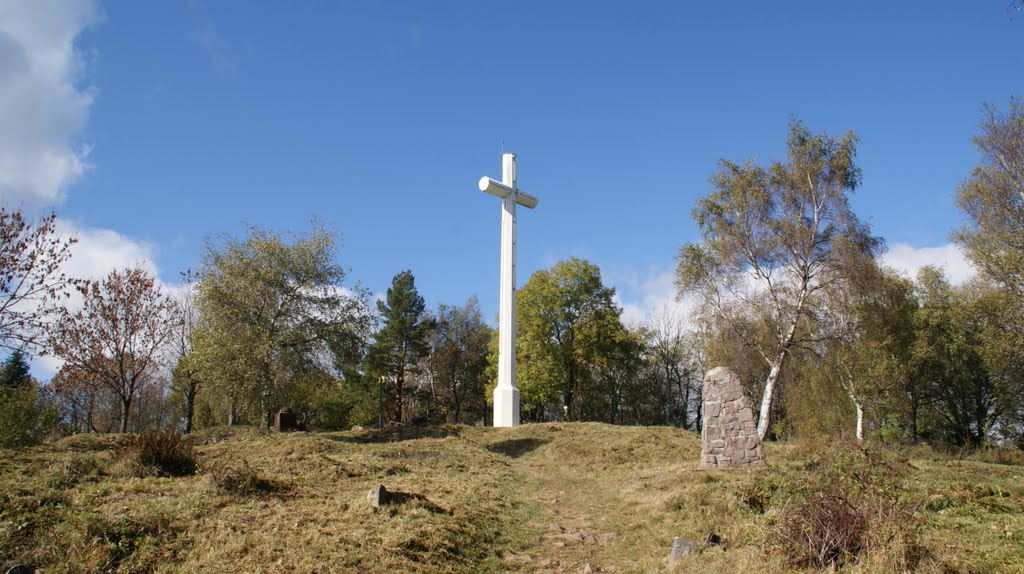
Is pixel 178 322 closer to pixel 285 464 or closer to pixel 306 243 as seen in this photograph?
pixel 306 243

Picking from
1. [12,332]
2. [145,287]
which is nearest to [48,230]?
[12,332]

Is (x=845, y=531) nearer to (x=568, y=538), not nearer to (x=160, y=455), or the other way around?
(x=568, y=538)

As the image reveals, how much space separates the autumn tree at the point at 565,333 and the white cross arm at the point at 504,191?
9.65 meters

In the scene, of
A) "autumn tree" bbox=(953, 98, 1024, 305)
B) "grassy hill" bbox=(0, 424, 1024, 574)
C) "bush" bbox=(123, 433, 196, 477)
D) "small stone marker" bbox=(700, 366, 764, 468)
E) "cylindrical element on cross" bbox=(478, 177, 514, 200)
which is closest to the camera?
"grassy hill" bbox=(0, 424, 1024, 574)

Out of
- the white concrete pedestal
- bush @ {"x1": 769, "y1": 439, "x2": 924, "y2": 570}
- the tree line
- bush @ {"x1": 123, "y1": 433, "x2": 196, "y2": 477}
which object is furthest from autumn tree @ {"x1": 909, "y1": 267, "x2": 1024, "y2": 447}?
bush @ {"x1": 123, "y1": 433, "x2": 196, "y2": 477}

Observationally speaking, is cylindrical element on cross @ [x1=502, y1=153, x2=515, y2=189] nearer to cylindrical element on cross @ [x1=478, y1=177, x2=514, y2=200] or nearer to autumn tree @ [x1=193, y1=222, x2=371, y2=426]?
cylindrical element on cross @ [x1=478, y1=177, x2=514, y2=200]

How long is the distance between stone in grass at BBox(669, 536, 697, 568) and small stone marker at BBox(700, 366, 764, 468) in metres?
6.46

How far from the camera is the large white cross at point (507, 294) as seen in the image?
27484 mm

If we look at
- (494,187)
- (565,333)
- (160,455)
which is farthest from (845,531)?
(565,333)

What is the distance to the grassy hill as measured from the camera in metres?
6.18

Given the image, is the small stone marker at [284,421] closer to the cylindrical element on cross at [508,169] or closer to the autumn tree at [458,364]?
the cylindrical element on cross at [508,169]

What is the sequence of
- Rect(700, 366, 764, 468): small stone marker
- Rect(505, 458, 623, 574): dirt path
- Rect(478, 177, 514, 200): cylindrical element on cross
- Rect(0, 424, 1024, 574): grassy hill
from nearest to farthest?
Rect(0, 424, 1024, 574): grassy hill → Rect(505, 458, 623, 574): dirt path → Rect(700, 366, 764, 468): small stone marker → Rect(478, 177, 514, 200): cylindrical element on cross

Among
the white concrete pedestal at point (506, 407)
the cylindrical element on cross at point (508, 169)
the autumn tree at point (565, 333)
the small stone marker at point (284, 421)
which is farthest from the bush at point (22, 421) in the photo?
the autumn tree at point (565, 333)

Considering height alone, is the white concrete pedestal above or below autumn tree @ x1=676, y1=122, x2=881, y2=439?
below
